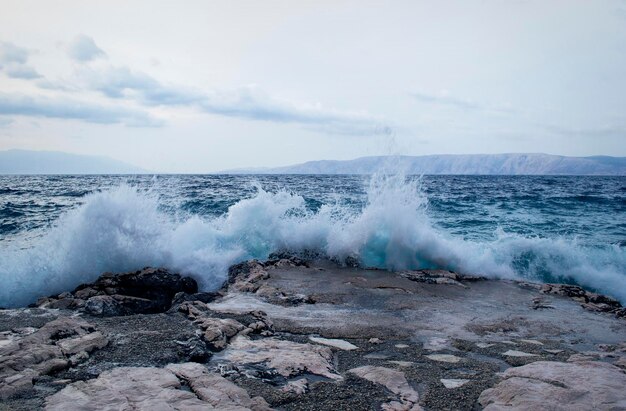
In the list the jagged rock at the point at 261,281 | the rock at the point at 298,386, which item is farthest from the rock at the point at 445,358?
the jagged rock at the point at 261,281

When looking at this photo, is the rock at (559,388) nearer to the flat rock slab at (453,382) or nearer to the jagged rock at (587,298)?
the flat rock slab at (453,382)

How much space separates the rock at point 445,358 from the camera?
4.22m

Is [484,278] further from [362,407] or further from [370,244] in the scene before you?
[362,407]

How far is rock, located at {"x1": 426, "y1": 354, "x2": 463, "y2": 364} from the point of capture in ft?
13.8

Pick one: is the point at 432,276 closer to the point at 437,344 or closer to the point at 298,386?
the point at 437,344

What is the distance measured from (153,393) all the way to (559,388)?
10.1 feet

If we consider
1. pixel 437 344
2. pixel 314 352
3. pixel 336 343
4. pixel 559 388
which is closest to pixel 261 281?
pixel 336 343

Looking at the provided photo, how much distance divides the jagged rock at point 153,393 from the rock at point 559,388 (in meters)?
1.81

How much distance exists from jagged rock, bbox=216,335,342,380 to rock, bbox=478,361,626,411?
1.32m

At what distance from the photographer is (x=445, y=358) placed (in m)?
4.28

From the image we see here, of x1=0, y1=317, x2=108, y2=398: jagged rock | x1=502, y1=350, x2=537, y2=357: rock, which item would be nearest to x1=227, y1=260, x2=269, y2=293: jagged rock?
x1=0, y1=317, x2=108, y2=398: jagged rock

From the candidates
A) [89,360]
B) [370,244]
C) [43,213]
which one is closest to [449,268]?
[370,244]

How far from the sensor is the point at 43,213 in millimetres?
17141

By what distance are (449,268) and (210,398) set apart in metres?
8.10
